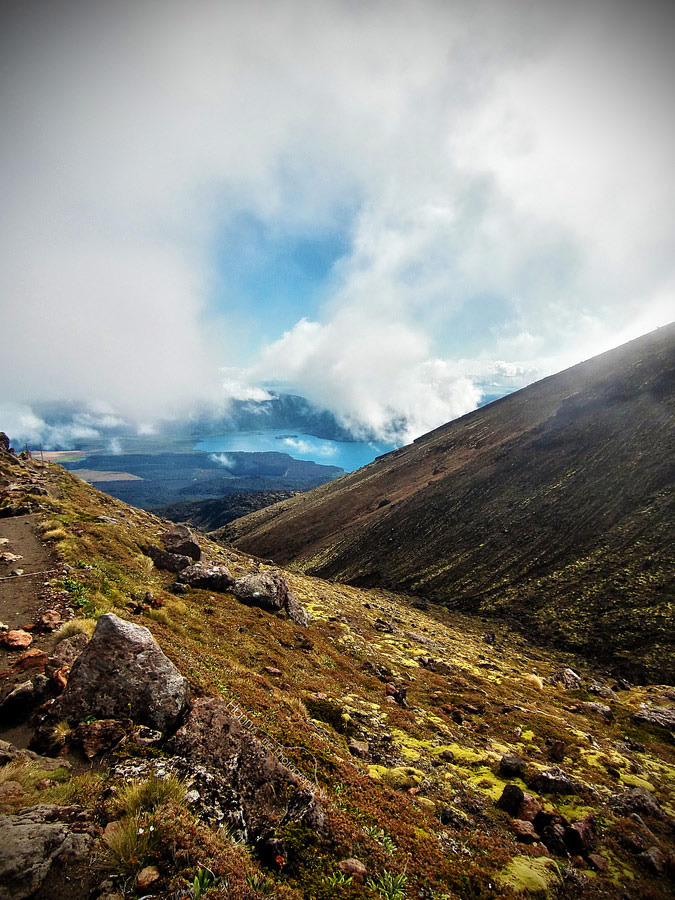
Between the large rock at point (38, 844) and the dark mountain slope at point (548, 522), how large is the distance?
52446mm


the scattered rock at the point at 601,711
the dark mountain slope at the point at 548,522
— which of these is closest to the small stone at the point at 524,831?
the scattered rock at the point at 601,711

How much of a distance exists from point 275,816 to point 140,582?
14971mm

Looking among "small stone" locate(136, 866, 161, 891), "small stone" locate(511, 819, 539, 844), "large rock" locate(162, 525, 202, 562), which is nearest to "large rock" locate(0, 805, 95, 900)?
"small stone" locate(136, 866, 161, 891)

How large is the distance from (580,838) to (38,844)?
1242 centimetres

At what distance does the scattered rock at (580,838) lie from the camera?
9.38m

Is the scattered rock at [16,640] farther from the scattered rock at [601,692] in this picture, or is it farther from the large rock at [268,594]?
the scattered rock at [601,692]

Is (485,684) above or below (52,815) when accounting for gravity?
below

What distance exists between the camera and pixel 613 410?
3622 inches

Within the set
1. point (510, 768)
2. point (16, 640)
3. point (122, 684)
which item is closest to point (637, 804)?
point (510, 768)

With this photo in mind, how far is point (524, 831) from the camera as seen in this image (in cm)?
964

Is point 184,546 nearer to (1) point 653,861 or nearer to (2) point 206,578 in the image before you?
(2) point 206,578

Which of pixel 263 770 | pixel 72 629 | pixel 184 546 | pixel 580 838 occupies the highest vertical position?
pixel 184 546

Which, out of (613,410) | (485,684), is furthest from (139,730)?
(613,410)

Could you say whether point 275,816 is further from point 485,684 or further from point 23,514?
point 23,514
